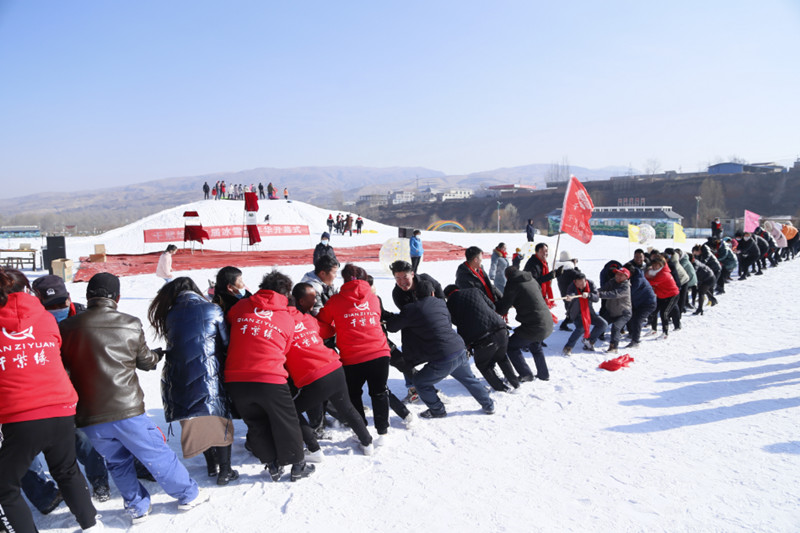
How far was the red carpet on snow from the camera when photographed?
591 inches

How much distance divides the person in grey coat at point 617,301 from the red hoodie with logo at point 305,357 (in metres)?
4.74

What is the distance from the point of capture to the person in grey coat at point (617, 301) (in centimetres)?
696

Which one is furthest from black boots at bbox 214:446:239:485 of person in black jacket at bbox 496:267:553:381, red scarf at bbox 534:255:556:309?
red scarf at bbox 534:255:556:309

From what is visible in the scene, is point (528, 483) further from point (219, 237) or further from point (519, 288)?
point (219, 237)

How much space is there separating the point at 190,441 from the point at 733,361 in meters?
6.97

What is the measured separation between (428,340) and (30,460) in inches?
119

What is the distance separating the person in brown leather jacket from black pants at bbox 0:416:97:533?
5.5 inches

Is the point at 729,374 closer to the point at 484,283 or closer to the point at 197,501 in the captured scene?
the point at 484,283

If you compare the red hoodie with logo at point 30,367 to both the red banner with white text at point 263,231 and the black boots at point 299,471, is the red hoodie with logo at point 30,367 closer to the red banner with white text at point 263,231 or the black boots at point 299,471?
the black boots at point 299,471

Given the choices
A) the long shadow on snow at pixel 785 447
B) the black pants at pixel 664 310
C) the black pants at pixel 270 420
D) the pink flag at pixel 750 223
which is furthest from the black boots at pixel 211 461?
the pink flag at pixel 750 223

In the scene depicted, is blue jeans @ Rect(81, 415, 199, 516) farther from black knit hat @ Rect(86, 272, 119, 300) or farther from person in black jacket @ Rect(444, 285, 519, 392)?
person in black jacket @ Rect(444, 285, 519, 392)

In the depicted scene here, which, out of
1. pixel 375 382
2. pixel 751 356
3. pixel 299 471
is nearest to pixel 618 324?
pixel 751 356

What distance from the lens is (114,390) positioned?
293 cm

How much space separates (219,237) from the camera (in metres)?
30.6
